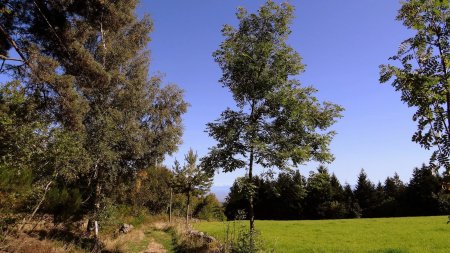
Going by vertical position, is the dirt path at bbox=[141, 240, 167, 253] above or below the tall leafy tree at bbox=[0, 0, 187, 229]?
below

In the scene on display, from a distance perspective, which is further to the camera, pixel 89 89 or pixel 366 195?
pixel 366 195

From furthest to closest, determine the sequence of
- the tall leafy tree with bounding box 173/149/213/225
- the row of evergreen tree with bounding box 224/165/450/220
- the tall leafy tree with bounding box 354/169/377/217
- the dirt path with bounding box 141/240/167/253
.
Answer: the tall leafy tree with bounding box 354/169/377/217, the row of evergreen tree with bounding box 224/165/450/220, the tall leafy tree with bounding box 173/149/213/225, the dirt path with bounding box 141/240/167/253

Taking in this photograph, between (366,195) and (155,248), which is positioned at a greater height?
(366,195)

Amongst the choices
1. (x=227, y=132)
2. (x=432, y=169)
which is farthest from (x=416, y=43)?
(x=227, y=132)

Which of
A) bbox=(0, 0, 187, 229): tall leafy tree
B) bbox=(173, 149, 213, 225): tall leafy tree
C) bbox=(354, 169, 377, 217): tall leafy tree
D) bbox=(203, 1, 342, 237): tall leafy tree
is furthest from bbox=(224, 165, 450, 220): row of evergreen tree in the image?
bbox=(203, 1, 342, 237): tall leafy tree

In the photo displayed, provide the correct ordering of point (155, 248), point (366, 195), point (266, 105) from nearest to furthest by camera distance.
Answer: point (266, 105) < point (155, 248) < point (366, 195)

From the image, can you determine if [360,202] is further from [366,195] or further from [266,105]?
[266,105]

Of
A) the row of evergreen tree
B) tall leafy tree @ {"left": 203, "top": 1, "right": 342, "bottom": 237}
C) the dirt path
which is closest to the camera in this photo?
tall leafy tree @ {"left": 203, "top": 1, "right": 342, "bottom": 237}

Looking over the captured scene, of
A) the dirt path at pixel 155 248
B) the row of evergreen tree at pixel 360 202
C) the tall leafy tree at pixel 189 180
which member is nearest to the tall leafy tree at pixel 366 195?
the row of evergreen tree at pixel 360 202

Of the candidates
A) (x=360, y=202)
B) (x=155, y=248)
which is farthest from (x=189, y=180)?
(x=360, y=202)

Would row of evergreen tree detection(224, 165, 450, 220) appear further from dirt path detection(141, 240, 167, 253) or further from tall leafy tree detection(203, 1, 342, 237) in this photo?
tall leafy tree detection(203, 1, 342, 237)

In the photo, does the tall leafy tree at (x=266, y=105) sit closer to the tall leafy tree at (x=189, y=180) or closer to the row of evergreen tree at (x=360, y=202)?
the tall leafy tree at (x=189, y=180)

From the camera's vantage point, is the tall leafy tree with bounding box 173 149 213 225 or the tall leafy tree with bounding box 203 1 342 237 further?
the tall leafy tree with bounding box 173 149 213 225

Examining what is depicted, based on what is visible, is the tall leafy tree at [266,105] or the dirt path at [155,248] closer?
the tall leafy tree at [266,105]
